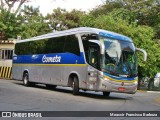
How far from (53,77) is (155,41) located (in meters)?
20.9

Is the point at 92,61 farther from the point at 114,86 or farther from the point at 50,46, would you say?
the point at 50,46

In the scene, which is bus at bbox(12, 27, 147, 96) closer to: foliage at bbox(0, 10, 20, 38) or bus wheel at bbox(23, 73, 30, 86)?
bus wheel at bbox(23, 73, 30, 86)

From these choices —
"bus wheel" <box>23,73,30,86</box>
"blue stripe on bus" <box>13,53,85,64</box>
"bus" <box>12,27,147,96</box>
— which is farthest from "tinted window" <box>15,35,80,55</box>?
"bus wheel" <box>23,73,30,86</box>

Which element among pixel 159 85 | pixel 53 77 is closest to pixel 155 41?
pixel 159 85

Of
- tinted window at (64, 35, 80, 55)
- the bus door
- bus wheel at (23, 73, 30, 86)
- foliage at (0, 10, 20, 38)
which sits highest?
foliage at (0, 10, 20, 38)

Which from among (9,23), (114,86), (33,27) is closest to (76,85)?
(114,86)

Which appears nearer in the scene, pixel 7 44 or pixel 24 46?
pixel 24 46

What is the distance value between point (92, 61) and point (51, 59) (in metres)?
4.63

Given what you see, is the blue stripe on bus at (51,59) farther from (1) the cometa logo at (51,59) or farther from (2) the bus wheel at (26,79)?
(2) the bus wheel at (26,79)

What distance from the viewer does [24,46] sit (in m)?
26.7

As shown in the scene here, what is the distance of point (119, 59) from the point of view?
17.6 metres

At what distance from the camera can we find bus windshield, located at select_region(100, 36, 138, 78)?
57.1 feet

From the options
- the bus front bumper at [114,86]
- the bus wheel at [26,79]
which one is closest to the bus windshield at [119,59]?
the bus front bumper at [114,86]

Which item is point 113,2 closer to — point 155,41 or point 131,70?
point 155,41
